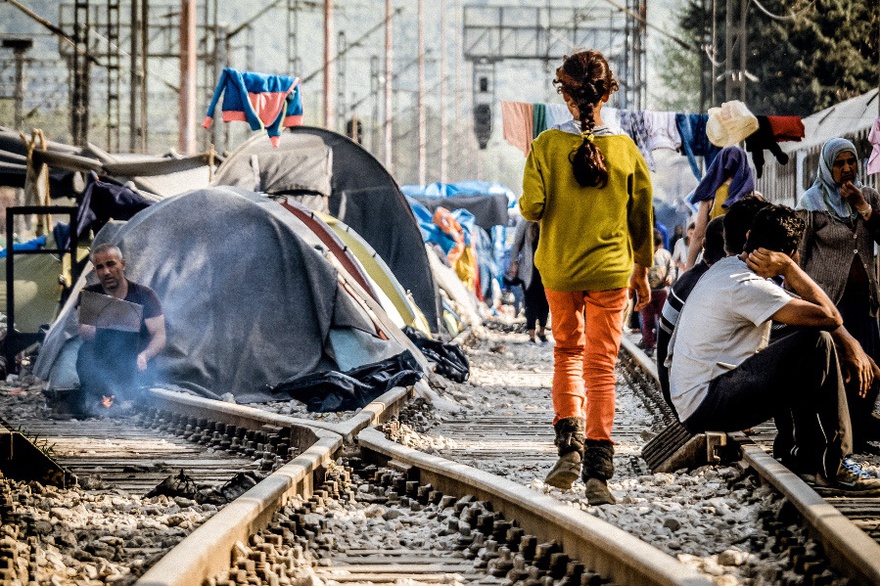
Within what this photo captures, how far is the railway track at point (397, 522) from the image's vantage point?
4.39 m

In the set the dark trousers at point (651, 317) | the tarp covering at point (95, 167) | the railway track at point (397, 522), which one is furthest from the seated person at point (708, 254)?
the tarp covering at point (95, 167)

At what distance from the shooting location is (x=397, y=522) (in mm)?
5945

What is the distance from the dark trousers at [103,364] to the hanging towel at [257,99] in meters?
6.82

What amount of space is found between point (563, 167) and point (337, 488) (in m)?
1.90

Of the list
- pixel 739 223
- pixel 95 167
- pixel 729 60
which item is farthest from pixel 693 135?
pixel 739 223

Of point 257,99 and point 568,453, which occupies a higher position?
point 257,99

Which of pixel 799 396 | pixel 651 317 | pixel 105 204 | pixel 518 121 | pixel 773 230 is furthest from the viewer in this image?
pixel 518 121

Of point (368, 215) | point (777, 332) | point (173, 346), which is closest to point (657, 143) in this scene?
point (368, 215)

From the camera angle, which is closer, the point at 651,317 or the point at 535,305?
the point at 651,317

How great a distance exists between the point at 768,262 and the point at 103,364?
5.96m

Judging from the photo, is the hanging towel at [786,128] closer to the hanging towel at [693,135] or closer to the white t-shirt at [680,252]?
the white t-shirt at [680,252]

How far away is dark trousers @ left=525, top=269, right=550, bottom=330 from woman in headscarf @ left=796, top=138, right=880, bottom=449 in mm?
9021

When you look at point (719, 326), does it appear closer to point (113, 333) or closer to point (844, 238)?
point (844, 238)

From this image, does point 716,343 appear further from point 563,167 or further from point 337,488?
point 337,488
